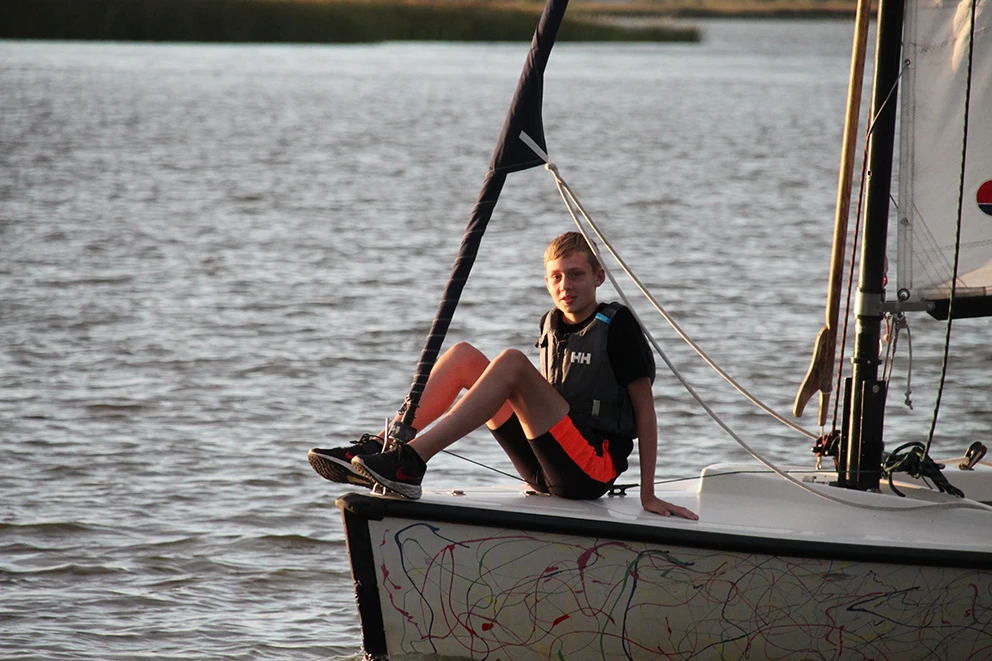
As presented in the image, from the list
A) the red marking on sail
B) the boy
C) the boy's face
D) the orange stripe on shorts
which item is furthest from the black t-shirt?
the red marking on sail

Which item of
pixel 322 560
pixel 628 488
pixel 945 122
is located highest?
pixel 945 122

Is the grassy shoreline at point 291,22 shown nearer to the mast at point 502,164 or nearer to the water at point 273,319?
the water at point 273,319

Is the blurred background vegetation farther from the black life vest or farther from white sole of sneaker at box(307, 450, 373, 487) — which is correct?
white sole of sneaker at box(307, 450, 373, 487)

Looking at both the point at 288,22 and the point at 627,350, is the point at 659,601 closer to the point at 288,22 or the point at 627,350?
the point at 627,350

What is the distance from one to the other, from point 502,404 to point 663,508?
0.59m

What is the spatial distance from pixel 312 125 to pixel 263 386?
18.6 meters

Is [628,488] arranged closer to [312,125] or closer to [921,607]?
[921,607]

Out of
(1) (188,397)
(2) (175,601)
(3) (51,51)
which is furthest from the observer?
(3) (51,51)

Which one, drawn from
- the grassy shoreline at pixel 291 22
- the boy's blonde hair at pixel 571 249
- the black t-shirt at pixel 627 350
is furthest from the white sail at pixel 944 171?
the grassy shoreline at pixel 291 22

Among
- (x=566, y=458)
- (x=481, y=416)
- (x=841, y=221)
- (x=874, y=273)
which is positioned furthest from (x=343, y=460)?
(x=841, y=221)

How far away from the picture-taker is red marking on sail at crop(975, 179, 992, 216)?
441 centimetres

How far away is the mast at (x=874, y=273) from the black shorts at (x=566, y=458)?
0.87 m

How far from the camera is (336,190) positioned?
17.6 metres

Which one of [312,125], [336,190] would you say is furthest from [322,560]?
[312,125]
